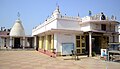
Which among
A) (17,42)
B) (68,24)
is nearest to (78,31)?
(68,24)

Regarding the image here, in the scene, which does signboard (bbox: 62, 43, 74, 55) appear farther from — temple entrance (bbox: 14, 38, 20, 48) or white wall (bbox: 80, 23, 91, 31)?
temple entrance (bbox: 14, 38, 20, 48)

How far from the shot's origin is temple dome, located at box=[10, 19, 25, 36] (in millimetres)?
35766

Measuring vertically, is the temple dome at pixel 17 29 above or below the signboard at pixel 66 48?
above

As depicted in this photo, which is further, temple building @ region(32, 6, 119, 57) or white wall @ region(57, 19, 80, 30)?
white wall @ region(57, 19, 80, 30)

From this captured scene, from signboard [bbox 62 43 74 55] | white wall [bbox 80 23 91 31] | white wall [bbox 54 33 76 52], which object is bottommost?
signboard [bbox 62 43 74 55]

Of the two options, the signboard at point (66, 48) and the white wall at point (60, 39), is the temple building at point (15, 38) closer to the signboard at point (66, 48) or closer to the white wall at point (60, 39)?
the white wall at point (60, 39)

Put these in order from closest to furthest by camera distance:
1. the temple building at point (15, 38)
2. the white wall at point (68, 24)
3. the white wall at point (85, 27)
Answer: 1. the white wall at point (85, 27)
2. the white wall at point (68, 24)
3. the temple building at point (15, 38)

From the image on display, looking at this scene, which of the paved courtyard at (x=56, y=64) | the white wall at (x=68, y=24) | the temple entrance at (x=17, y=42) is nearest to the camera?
the paved courtyard at (x=56, y=64)

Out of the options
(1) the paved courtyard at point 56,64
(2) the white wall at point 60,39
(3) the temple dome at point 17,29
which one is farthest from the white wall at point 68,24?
(3) the temple dome at point 17,29

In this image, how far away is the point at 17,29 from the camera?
36312 mm

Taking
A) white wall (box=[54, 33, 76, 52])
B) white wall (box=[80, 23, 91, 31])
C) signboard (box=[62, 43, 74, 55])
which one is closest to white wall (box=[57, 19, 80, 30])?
white wall (box=[80, 23, 91, 31])

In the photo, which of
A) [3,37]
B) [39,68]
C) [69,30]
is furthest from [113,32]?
[3,37]

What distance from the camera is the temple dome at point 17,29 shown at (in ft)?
117

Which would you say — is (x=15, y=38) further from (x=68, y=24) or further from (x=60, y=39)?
(x=60, y=39)
